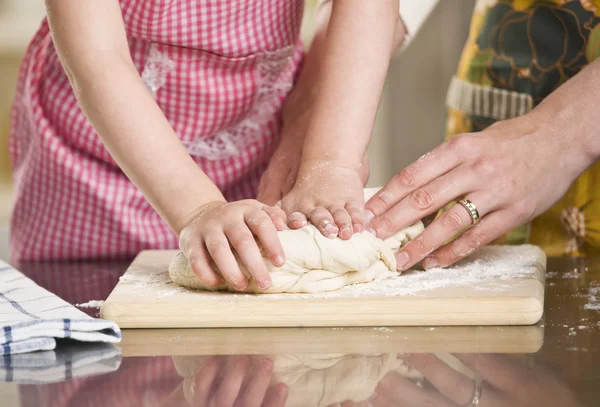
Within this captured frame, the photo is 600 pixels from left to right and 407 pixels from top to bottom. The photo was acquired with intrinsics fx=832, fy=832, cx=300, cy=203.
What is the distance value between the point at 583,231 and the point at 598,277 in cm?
26

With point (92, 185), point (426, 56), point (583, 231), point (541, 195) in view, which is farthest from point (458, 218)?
point (426, 56)

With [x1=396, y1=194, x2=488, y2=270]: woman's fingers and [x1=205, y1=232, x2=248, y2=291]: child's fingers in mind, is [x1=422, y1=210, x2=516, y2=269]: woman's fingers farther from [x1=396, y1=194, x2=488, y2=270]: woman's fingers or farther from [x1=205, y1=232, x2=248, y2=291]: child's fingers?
[x1=205, y1=232, x2=248, y2=291]: child's fingers

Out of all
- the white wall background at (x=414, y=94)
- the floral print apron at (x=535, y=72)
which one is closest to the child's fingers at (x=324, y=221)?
the floral print apron at (x=535, y=72)

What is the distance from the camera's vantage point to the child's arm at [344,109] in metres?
1.02

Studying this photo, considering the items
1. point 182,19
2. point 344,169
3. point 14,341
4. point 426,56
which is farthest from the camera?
point 426,56

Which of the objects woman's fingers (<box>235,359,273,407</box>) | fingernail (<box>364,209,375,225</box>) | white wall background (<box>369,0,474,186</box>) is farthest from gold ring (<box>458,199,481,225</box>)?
white wall background (<box>369,0,474,186</box>)

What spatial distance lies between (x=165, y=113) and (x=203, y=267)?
1.49 ft

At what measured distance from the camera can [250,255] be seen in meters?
0.88

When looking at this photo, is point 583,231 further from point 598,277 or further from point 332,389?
point 332,389

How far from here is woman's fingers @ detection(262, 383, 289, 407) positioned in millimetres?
622

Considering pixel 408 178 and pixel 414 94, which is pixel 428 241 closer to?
pixel 408 178

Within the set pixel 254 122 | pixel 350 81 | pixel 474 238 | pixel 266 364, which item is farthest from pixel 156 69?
pixel 266 364

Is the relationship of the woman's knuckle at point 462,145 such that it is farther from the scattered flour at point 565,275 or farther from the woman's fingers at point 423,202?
the scattered flour at point 565,275

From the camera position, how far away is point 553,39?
1338 mm
